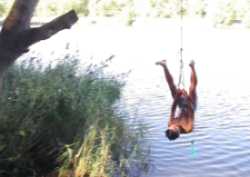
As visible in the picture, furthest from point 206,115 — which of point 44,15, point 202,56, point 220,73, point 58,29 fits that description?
point 44,15

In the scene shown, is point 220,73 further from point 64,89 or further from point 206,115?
point 64,89

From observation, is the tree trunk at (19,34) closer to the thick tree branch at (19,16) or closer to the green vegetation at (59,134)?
the thick tree branch at (19,16)

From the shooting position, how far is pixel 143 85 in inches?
684

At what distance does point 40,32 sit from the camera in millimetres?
4203

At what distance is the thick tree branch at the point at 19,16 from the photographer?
4.24 metres

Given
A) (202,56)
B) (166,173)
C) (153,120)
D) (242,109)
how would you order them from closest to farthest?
(166,173)
(153,120)
(242,109)
(202,56)

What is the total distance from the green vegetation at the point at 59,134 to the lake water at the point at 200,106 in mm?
1354

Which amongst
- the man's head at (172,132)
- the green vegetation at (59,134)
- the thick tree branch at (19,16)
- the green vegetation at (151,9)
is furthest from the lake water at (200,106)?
the green vegetation at (151,9)

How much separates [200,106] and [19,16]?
35.6ft

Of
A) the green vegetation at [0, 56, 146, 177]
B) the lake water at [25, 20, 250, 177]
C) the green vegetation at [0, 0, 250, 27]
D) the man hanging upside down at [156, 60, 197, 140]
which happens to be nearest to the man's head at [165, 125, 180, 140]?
the man hanging upside down at [156, 60, 197, 140]

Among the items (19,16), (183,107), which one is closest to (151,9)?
(183,107)

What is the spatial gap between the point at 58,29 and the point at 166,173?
5368 mm

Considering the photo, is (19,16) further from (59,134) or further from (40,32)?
(59,134)

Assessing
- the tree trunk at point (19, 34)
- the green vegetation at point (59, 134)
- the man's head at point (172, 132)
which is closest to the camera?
the tree trunk at point (19, 34)
